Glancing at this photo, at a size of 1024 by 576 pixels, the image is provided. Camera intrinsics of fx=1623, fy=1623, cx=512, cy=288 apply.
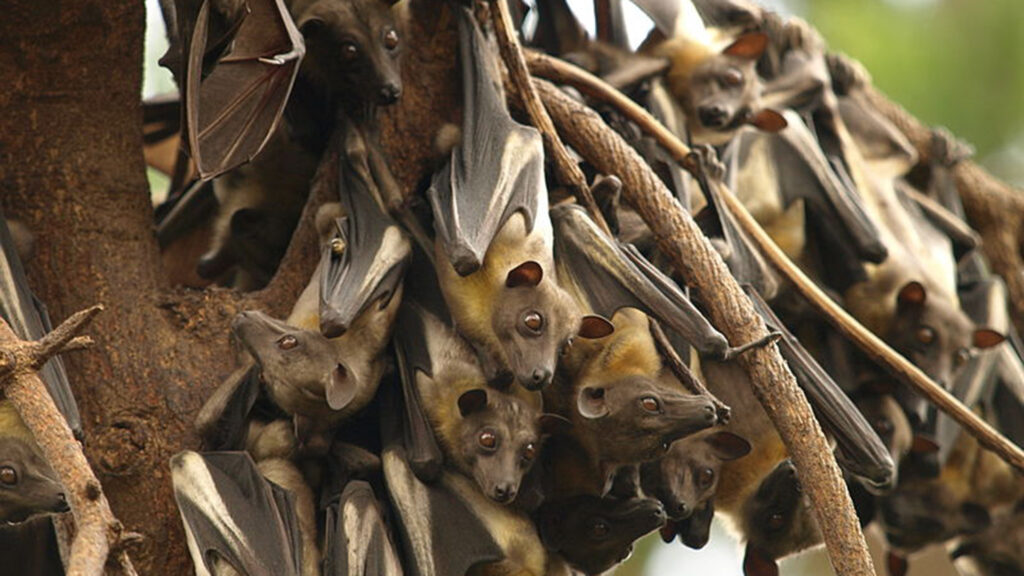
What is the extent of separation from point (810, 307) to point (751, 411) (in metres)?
0.35

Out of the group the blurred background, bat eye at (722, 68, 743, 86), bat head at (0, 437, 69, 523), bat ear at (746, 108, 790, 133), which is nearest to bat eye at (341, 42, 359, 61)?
bat head at (0, 437, 69, 523)

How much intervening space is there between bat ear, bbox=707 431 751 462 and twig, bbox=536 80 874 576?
323mm

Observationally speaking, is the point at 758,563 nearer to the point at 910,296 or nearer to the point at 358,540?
the point at 910,296

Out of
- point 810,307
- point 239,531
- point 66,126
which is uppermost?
point 66,126

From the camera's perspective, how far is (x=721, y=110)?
3.53m

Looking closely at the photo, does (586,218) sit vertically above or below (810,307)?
above

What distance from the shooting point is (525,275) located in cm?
246

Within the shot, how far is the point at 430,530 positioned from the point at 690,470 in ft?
1.69

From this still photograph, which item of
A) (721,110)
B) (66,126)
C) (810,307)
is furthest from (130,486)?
(721,110)

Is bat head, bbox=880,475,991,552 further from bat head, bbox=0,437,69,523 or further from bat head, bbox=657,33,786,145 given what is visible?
bat head, bbox=0,437,69,523

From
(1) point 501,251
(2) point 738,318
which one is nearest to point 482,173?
(1) point 501,251

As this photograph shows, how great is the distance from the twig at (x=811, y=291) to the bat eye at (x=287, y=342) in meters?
0.85

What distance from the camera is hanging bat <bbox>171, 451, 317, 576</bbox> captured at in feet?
7.38

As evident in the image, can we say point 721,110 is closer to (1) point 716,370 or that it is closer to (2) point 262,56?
(1) point 716,370
